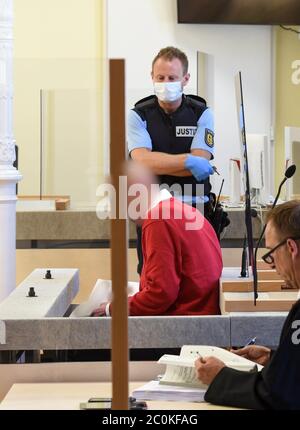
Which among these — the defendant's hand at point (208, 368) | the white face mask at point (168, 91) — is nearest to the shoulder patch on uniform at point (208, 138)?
the white face mask at point (168, 91)

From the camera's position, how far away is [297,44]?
7621mm

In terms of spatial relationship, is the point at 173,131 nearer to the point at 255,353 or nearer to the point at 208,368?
the point at 255,353

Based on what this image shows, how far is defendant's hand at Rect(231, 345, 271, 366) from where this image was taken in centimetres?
245

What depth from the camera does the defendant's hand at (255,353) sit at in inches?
96.3

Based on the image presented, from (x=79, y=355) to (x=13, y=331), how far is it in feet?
0.70

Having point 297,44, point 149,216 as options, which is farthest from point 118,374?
point 297,44

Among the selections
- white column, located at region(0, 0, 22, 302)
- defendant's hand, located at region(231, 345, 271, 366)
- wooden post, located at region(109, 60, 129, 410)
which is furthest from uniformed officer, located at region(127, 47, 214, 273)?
wooden post, located at region(109, 60, 129, 410)

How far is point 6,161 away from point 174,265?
162cm

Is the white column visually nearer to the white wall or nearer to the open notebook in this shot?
the open notebook

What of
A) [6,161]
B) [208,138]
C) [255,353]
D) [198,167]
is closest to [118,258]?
[255,353]

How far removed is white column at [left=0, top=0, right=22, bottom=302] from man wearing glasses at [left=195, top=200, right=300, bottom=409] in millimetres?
2108

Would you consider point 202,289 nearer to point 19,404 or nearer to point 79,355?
point 79,355

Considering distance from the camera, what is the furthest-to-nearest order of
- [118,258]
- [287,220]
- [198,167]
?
[198,167]
[287,220]
[118,258]

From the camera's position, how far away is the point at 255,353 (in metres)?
2.45
